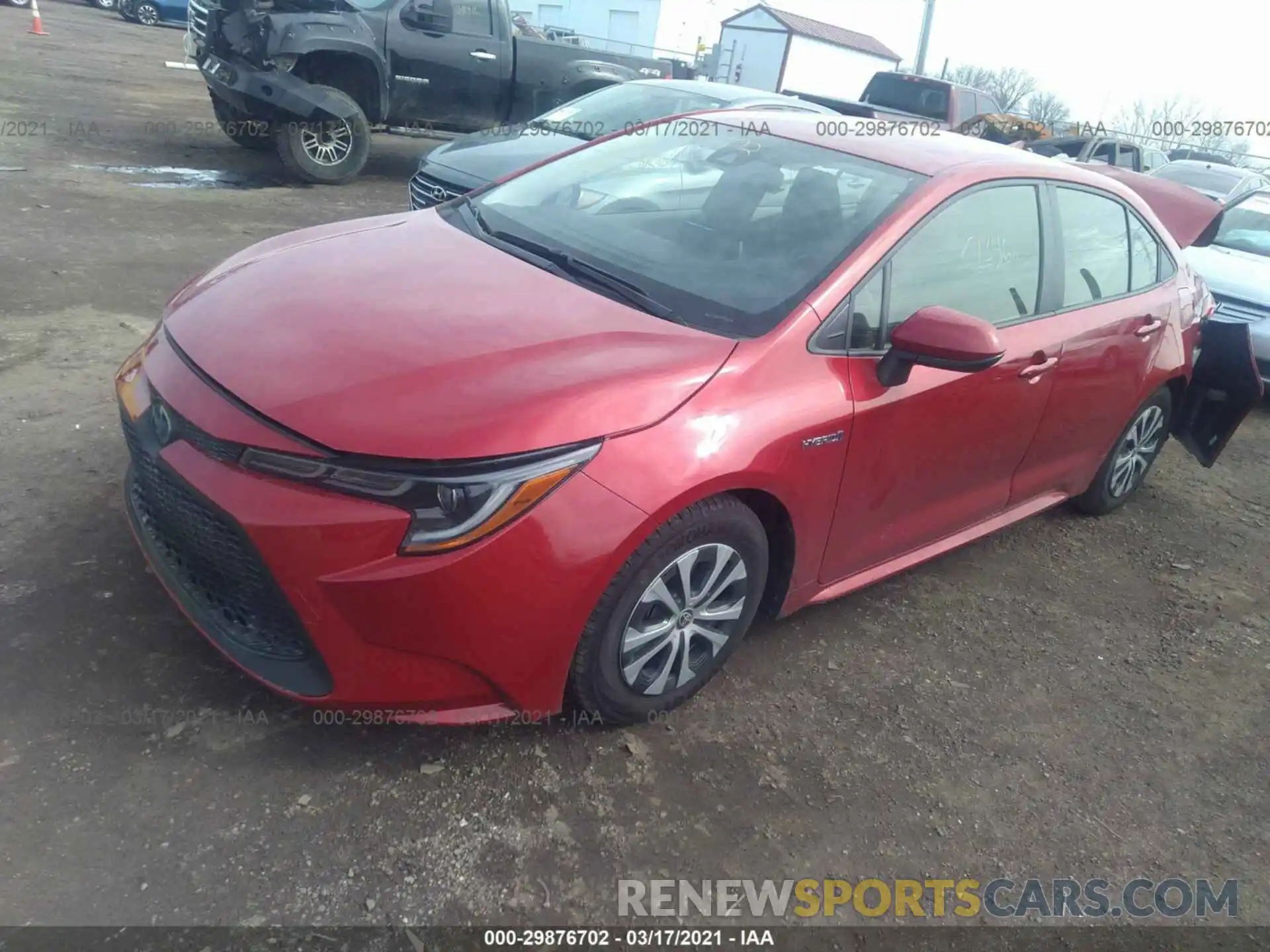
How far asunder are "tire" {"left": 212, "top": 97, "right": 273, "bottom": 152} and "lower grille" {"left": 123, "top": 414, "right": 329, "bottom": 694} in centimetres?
779

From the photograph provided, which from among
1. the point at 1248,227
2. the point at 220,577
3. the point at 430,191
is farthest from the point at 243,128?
the point at 1248,227

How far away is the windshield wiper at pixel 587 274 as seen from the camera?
2811 millimetres

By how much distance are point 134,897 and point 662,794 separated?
129 centimetres

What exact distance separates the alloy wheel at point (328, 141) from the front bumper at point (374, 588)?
7627 mm

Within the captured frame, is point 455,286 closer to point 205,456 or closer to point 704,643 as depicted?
point 205,456

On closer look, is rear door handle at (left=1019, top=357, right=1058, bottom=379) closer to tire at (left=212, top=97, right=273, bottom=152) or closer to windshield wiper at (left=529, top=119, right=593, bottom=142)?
windshield wiper at (left=529, top=119, right=593, bottom=142)

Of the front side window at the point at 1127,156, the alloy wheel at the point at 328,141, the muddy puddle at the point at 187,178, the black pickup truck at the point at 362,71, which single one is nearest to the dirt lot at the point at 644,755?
the muddy puddle at the point at 187,178

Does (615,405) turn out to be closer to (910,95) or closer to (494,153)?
(494,153)

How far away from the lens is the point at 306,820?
7.64 feet

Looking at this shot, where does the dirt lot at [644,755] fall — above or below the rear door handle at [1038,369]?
below

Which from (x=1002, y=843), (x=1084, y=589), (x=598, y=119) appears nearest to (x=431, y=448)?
(x=1002, y=843)

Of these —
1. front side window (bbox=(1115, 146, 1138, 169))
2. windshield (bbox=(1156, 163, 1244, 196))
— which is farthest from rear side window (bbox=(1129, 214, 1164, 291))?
front side window (bbox=(1115, 146, 1138, 169))

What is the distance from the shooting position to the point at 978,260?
3.30m

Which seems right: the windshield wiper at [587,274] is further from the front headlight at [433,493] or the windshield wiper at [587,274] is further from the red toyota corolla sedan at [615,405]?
the front headlight at [433,493]
